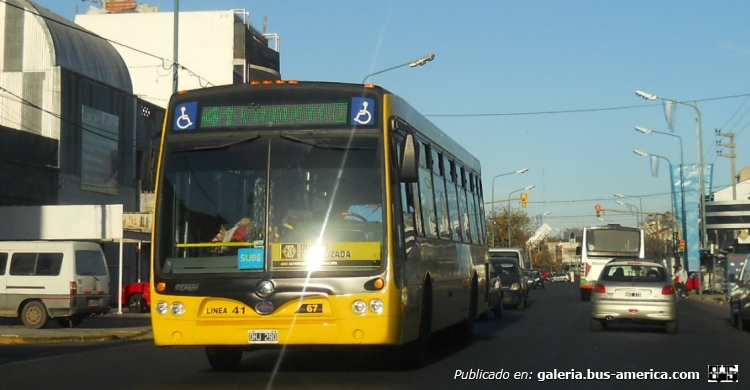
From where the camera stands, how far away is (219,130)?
12.2m

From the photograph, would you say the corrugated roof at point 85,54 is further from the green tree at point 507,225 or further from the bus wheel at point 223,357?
the green tree at point 507,225

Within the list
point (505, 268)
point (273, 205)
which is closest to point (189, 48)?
point (505, 268)

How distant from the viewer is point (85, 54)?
43438mm

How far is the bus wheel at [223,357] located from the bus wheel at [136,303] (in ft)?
72.3

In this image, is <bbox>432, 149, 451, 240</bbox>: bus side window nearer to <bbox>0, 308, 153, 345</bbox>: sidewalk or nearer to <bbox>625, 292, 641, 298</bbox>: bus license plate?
<bbox>625, 292, 641, 298</bbox>: bus license plate

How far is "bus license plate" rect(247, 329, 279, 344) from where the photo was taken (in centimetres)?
1154

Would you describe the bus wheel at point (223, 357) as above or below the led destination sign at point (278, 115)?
below

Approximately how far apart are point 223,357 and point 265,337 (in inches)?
77.5

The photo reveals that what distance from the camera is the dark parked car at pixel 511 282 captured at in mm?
32531

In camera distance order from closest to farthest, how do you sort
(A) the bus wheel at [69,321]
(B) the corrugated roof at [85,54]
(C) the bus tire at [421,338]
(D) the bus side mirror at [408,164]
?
(D) the bus side mirror at [408,164] < (C) the bus tire at [421,338] < (A) the bus wheel at [69,321] < (B) the corrugated roof at [85,54]

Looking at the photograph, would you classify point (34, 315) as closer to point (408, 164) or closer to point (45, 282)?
point (45, 282)

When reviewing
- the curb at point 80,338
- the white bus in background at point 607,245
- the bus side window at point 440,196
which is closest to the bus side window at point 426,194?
the bus side window at point 440,196

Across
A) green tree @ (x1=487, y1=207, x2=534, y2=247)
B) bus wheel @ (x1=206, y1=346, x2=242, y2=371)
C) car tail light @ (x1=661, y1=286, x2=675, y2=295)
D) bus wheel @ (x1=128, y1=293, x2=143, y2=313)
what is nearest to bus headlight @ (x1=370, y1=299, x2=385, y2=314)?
bus wheel @ (x1=206, y1=346, x2=242, y2=371)

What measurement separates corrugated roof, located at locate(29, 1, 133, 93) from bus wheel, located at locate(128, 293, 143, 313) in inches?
418
